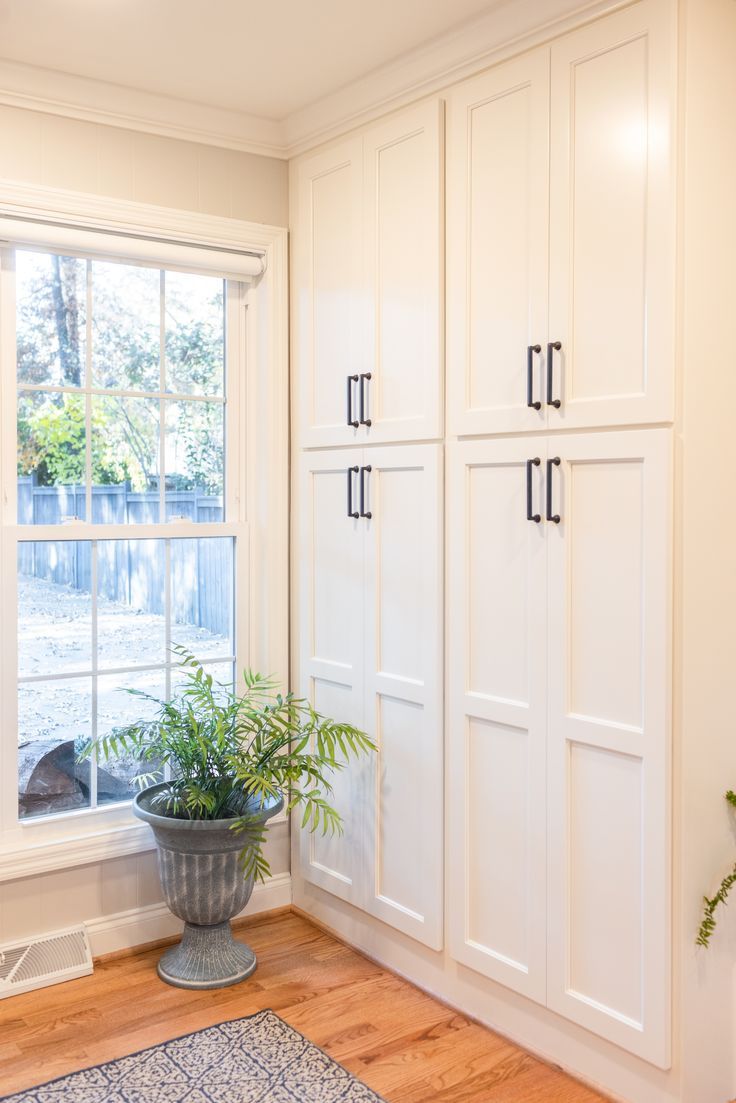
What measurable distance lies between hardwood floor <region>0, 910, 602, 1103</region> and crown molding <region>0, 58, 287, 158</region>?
7.88 ft

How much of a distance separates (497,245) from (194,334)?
1.11 metres

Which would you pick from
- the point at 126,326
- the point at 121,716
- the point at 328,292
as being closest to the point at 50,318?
the point at 126,326

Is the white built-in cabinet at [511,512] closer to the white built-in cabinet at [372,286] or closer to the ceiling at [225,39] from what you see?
the white built-in cabinet at [372,286]

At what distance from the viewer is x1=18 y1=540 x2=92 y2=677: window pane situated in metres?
2.75

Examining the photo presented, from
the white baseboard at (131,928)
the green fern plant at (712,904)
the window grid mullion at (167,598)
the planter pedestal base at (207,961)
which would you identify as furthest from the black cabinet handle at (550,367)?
the white baseboard at (131,928)

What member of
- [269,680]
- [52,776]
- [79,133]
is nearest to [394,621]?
[269,680]

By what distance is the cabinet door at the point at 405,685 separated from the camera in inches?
99.6

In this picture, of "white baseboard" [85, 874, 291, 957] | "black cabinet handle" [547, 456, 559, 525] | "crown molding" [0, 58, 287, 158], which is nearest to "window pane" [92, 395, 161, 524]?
"crown molding" [0, 58, 287, 158]

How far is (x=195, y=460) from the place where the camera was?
10.0ft

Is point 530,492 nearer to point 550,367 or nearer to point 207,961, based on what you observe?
point 550,367

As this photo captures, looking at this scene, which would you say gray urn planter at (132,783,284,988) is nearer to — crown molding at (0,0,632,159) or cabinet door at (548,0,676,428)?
cabinet door at (548,0,676,428)

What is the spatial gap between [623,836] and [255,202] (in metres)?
2.15

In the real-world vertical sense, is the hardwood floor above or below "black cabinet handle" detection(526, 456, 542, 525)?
below

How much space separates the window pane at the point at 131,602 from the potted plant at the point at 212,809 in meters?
0.19
